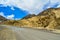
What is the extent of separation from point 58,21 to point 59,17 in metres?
2.50

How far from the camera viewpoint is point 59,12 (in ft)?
206

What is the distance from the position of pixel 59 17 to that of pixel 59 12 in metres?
4.20

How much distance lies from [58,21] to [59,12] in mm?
3644

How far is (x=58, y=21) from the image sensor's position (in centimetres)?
6128

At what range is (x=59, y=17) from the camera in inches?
2330
